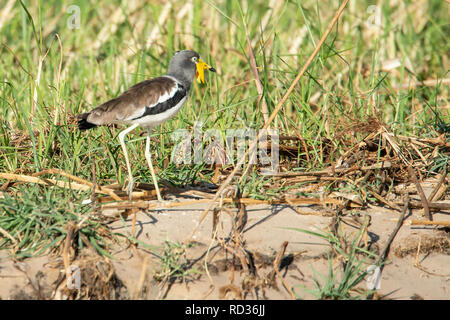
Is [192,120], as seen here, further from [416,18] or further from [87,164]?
[416,18]

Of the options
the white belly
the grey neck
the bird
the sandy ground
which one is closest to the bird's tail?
the bird

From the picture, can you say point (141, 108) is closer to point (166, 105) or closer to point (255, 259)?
point (166, 105)

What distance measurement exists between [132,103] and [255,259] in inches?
48.2

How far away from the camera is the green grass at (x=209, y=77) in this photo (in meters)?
3.93

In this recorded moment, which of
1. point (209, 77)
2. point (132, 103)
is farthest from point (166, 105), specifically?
point (209, 77)

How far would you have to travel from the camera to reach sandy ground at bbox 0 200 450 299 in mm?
2943

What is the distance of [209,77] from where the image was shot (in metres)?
5.20

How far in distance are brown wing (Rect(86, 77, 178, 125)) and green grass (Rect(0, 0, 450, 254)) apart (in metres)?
0.35

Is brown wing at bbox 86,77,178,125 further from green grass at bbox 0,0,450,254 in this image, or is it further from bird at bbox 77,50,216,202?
green grass at bbox 0,0,450,254

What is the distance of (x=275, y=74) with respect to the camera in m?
4.87

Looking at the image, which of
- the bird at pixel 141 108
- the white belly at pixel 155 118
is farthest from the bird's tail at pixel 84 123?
the white belly at pixel 155 118

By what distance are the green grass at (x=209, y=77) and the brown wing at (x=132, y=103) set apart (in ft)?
1.14

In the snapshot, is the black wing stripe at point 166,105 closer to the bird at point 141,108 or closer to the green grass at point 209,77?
the bird at point 141,108
